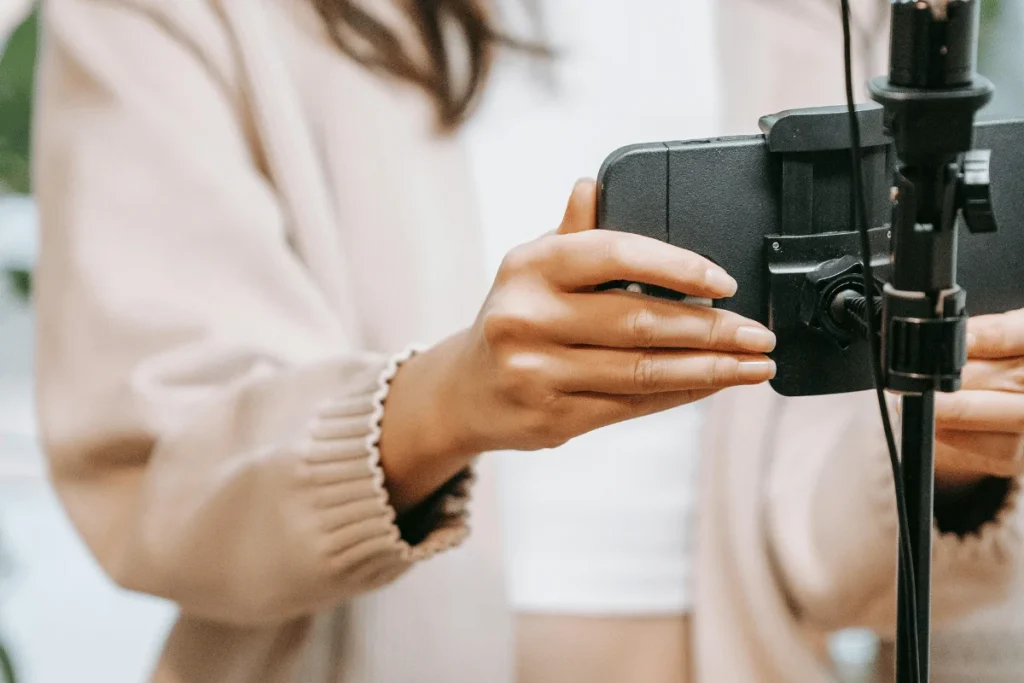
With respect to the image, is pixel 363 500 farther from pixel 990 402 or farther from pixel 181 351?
pixel 990 402

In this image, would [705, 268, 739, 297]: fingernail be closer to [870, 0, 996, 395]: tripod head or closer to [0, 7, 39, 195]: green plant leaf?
[870, 0, 996, 395]: tripod head

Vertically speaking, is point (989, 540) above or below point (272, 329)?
below

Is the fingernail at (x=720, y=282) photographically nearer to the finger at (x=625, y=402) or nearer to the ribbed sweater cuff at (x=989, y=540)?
the finger at (x=625, y=402)

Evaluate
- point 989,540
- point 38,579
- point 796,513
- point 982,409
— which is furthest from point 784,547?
point 38,579

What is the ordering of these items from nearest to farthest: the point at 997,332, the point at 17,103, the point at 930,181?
the point at 930,181
the point at 997,332
the point at 17,103

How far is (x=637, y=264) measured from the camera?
324 mm

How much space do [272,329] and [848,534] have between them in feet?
1.08

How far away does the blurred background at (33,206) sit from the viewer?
62cm

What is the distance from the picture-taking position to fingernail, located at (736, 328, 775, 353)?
0.34m

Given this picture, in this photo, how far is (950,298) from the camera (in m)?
0.28

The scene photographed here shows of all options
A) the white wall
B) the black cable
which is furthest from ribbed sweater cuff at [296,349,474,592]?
the white wall

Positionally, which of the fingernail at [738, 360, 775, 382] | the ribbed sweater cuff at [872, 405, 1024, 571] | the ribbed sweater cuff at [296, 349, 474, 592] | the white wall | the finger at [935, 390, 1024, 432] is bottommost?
the white wall

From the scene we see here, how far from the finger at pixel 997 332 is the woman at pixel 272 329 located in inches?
7.0

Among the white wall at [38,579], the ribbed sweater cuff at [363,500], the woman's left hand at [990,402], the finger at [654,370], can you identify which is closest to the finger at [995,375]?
the woman's left hand at [990,402]
